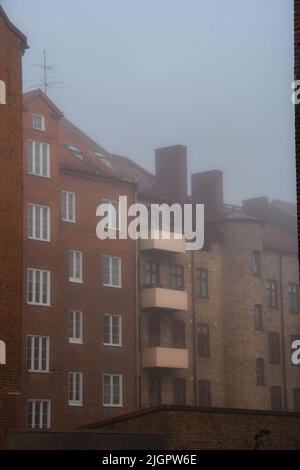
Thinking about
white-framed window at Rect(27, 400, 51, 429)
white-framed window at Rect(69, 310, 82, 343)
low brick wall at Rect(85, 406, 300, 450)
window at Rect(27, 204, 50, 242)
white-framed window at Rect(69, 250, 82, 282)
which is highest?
window at Rect(27, 204, 50, 242)

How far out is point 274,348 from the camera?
64250 millimetres

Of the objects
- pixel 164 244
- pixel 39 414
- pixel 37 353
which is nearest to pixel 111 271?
pixel 164 244

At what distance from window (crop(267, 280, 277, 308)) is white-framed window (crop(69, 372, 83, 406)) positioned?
53.2ft

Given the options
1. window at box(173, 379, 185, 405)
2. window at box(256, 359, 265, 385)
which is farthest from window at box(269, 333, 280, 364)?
window at box(173, 379, 185, 405)

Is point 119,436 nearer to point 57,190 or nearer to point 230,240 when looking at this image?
point 57,190

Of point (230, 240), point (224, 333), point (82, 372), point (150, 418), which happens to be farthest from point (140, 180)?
point (150, 418)

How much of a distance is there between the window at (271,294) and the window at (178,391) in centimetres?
941

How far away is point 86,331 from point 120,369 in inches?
114

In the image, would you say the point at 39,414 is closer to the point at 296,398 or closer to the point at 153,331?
the point at 153,331

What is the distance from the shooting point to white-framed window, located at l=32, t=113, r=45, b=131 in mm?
52944

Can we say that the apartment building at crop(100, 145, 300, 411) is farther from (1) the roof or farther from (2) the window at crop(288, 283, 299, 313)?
(1) the roof

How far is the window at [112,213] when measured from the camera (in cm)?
5644

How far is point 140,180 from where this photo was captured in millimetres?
65625
